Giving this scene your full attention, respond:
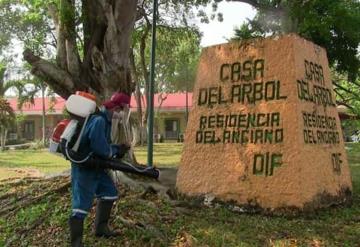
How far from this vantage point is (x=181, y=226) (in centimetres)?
727

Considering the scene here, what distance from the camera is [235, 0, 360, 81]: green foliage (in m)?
12.4

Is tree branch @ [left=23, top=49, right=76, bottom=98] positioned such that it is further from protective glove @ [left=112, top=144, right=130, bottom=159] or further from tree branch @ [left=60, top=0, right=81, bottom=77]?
protective glove @ [left=112, top=144, right=130, bottom=159]

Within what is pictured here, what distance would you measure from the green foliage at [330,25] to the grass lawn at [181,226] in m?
4.97

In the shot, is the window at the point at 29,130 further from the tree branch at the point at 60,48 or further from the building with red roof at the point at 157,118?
the tree branch at the point at 60,48

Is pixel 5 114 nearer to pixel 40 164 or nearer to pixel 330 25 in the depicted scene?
pixel 40 164

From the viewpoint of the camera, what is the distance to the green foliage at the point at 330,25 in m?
12.4

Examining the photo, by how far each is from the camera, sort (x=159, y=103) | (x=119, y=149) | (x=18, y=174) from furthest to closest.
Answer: (x=159, y=103) < (x=18, y=174) < (x=119, y=149)

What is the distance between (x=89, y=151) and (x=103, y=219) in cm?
111

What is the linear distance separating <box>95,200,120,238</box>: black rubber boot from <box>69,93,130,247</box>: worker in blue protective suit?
0.04 ft

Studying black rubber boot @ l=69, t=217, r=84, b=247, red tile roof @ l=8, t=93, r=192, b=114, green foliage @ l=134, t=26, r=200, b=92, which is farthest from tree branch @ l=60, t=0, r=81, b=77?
red tile roof @ l=8, t=93, r=192, b=114

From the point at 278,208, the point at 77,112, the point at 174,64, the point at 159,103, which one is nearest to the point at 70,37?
the point at 77,112

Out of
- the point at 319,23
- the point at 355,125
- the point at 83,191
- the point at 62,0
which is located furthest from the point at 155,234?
the point at 355,125

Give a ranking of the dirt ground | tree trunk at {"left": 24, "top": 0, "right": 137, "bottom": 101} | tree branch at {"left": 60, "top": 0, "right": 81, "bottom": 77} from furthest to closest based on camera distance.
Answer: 1. the dirt ground
2. tree branch at {"left": 60, "top": 0, "right": 81, "bottom": 77}
3. tree trunk at {"left": 24, "top": 0, "right": 137, "bottom": 101}

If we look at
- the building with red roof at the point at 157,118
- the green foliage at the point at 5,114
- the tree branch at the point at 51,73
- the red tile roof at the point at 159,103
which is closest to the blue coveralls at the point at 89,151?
the tree branch at the point at 51,73
